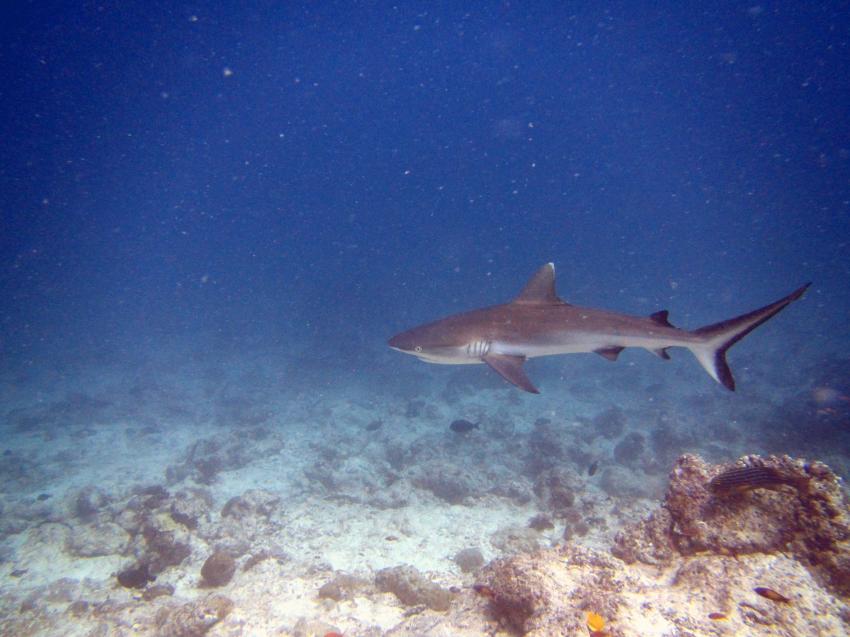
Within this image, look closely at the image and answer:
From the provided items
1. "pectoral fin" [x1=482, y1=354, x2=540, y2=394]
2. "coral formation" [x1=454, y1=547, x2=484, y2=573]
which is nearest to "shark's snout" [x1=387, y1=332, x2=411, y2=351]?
"pectoral fin" [x1=482, y1=354, x2=540, y2=394]

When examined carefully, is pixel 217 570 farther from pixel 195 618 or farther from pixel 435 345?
pixel 435 345

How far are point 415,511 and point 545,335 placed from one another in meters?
6.90

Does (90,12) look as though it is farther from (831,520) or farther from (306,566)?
(831,520)

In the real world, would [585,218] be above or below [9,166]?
above

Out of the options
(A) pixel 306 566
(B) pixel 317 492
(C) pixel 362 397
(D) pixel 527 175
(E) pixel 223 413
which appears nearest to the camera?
(A) pixel 306 566

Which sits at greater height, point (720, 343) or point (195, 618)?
point (720, 343)

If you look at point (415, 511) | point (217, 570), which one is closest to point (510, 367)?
point (217, 570)

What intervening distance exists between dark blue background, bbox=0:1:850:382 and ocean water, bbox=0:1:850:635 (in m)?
0.64

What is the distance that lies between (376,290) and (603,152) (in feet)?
336

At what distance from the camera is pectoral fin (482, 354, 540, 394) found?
479cm

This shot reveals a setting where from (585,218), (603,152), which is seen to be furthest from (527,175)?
(585,218)

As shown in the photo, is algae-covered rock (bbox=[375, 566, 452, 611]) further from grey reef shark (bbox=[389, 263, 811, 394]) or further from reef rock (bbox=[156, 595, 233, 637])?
grey reef shark (bbox=[389, 263, 811, 394])

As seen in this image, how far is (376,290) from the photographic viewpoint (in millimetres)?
68125

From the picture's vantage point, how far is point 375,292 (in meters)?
65.8
